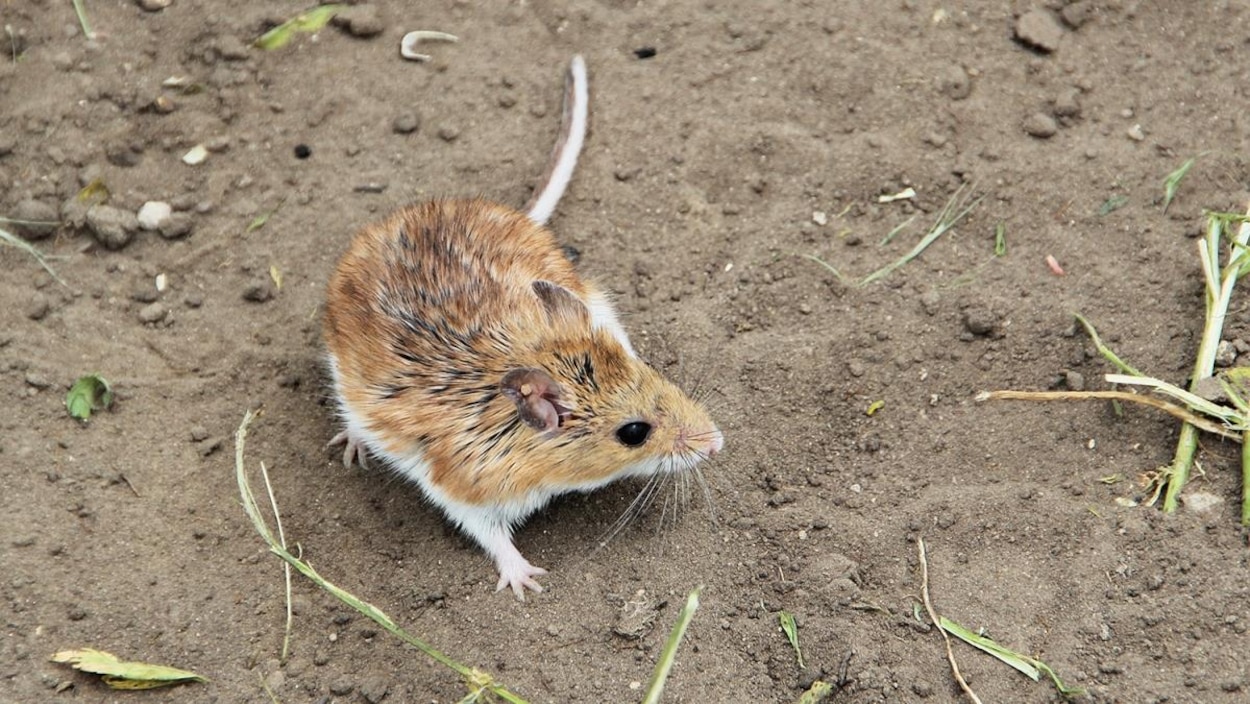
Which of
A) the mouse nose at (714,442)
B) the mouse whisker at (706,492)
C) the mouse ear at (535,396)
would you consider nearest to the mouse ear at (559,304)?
the mouse ear at (535,396)

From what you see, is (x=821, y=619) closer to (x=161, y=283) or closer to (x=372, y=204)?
(x=372, y=204)

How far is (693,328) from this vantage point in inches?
225

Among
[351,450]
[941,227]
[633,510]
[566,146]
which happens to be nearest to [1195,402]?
[941,227]

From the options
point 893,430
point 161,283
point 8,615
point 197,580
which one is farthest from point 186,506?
point 893,430

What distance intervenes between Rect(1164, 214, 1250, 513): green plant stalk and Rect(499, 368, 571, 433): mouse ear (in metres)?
2.41

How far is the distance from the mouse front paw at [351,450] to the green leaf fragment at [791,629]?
78.1 inches

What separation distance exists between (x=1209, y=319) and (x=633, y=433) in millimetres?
Answer: 2478

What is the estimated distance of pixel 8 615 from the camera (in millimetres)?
4621

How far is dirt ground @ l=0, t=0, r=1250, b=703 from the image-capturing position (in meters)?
4.61

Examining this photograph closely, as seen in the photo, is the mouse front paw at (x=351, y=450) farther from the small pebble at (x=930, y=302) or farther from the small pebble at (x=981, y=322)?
the small pebble at (x=981, y=322)

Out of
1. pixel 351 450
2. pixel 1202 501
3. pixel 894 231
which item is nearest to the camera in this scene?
pixel 1202 501

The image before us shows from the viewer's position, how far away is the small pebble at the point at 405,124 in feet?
21.4

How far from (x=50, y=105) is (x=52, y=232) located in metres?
0.78

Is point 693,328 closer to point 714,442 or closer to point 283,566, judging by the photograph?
point 714,442
